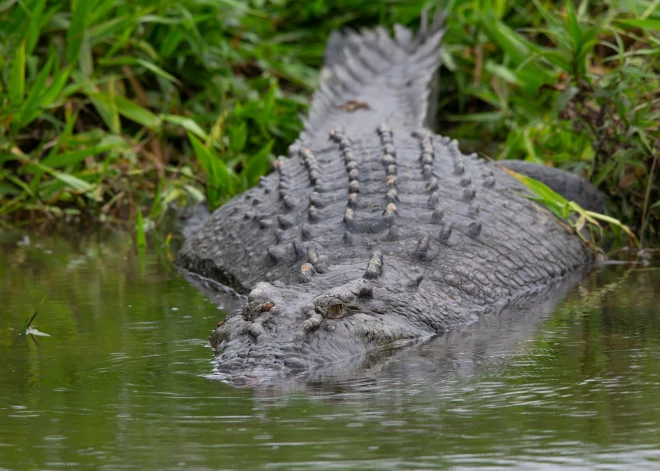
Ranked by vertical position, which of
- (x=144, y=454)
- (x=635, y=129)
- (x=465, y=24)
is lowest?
(x=144, y=454)

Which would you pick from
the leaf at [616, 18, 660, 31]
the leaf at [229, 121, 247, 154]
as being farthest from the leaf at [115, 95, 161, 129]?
the leaf at [616, 18, 660, 31]

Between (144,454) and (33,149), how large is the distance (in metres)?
5.21

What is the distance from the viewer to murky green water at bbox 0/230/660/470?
109 inches

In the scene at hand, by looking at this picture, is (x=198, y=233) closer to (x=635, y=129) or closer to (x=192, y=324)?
(x=192, y=324)

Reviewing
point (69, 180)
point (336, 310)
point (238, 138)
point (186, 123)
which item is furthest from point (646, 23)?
point (69, 180)

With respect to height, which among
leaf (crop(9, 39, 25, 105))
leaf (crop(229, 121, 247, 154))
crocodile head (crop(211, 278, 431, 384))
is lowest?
crocodile head (crop(211, 278, 431, 384))

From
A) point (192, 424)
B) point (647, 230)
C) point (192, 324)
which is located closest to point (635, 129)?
point (647, 230)

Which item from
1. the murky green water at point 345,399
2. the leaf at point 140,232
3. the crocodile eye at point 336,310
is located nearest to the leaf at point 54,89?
the leaf at point 140,232

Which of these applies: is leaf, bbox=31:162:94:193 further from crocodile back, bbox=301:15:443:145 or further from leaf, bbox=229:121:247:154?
crocodile back, bbox=301:15:443:145

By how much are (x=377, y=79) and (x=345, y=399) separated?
5175 millimetres

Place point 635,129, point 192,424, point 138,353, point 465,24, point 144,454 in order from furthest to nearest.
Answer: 1. point 465,24
2. point 635,129
3. point 138,353
4. point 192,424
5. point 144,454

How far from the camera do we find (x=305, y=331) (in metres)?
3.78

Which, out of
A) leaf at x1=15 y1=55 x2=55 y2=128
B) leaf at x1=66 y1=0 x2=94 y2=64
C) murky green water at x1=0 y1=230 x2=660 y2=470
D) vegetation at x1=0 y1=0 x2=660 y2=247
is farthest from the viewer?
leaf at x1=66 y1=0 x2=94 y2=64

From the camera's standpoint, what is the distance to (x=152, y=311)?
484 cm
